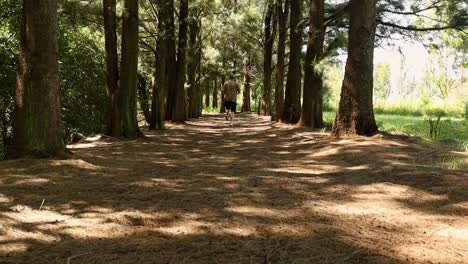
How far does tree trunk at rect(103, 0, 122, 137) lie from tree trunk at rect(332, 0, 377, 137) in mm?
5981

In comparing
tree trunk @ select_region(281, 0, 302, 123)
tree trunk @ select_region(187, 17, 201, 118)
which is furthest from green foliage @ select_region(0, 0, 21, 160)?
tree trunk @ select_region(187, 17, 201, 118)

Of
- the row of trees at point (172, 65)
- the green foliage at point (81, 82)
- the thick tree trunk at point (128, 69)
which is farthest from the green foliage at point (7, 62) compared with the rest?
the thick tree trunk at point (128, 69)

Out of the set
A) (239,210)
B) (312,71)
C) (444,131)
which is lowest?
(239,210)

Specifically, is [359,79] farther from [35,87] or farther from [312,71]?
[35,87]

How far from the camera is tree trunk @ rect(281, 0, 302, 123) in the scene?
16828mm

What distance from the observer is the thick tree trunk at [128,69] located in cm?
1199

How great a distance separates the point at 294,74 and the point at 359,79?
734 cm

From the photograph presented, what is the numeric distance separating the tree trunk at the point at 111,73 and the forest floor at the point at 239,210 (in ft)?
14.9

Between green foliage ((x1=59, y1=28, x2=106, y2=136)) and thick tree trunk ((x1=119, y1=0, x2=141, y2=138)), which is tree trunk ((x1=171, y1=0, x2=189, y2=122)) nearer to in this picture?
green foliage ((x1=59, y1=28, x2=106, y2=136))

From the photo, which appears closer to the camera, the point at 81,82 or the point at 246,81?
the point at 81,82

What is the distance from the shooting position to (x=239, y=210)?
4.37 m

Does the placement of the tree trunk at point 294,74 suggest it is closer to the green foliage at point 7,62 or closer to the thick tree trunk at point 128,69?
the thick tree trunk at point 128,69

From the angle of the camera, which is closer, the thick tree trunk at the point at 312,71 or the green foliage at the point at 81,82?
the thick tree trunk at the point at 312,71

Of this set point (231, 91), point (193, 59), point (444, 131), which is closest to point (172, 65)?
point (231, 91)
